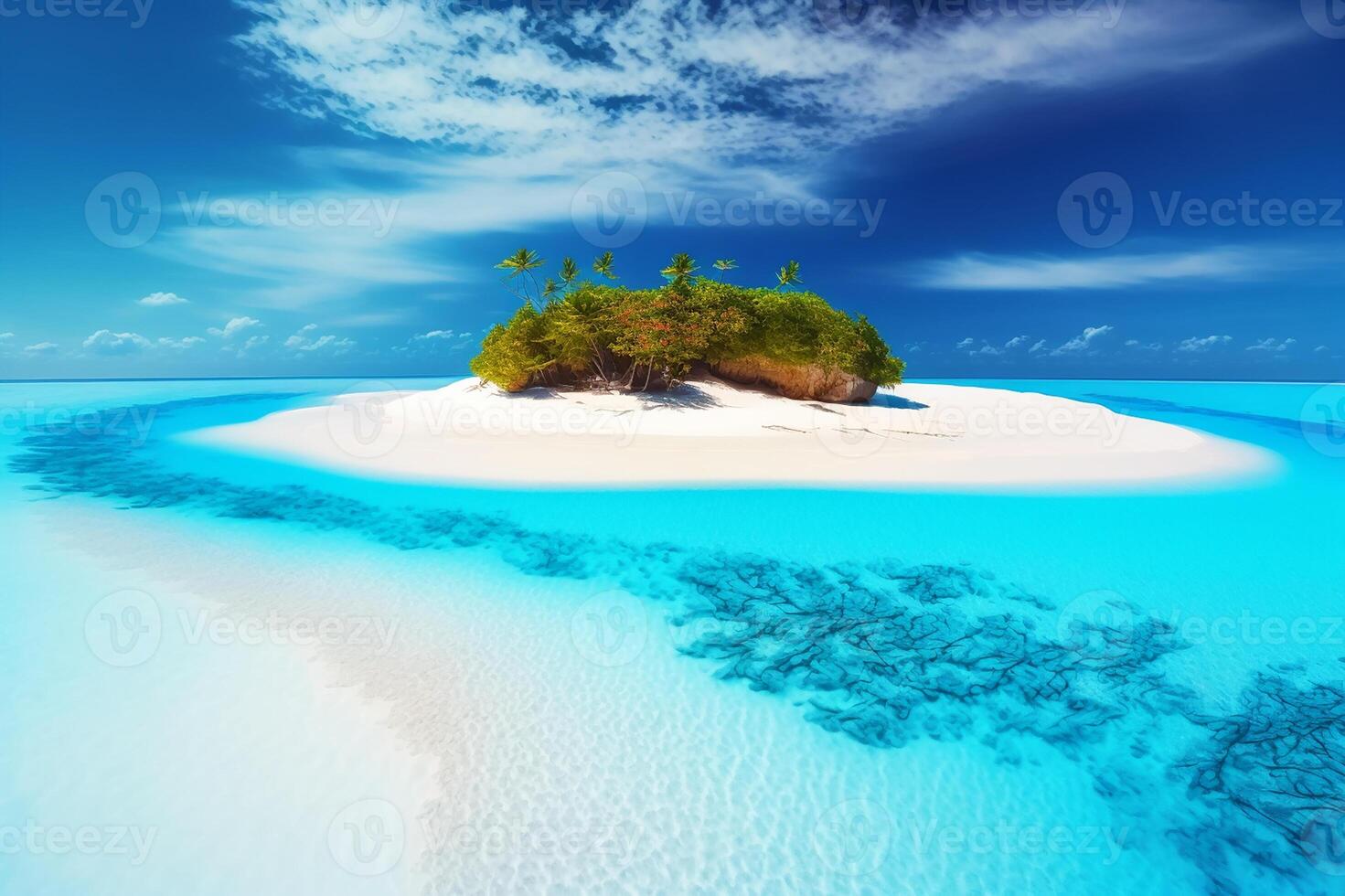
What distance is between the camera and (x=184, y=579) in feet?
28.4

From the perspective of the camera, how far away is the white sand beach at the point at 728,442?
1589cm

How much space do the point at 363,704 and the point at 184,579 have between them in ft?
17.5

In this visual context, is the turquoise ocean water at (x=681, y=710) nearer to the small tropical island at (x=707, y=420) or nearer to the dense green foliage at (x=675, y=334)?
the small tropical island at (x=707, y=420)

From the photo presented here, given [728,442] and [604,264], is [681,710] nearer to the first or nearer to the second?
[728,442]

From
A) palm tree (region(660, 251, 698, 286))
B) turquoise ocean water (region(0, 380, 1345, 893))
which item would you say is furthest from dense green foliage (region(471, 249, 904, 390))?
turquoise ocean water (region(0, 380, 1345, 893))

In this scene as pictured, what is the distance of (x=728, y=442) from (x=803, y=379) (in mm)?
9665

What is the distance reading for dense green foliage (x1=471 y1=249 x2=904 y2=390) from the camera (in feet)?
86.3

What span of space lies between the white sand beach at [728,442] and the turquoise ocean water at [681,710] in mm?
4490

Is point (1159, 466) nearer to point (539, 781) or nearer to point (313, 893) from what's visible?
point (539, 781)

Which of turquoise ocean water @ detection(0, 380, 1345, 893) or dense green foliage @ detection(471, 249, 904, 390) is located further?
dense green foliage @ detection(471, 249, 904, 390)

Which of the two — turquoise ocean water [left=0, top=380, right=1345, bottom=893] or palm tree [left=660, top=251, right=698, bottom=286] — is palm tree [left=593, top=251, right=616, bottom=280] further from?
turquoise ocean water [left=0, top=380, right=1345, bottom=893]

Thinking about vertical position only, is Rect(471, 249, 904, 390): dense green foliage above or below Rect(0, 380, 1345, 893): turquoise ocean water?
above

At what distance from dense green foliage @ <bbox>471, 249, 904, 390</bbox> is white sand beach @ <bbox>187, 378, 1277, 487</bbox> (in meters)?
1.67

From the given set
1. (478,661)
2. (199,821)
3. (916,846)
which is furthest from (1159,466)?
(199,821)
